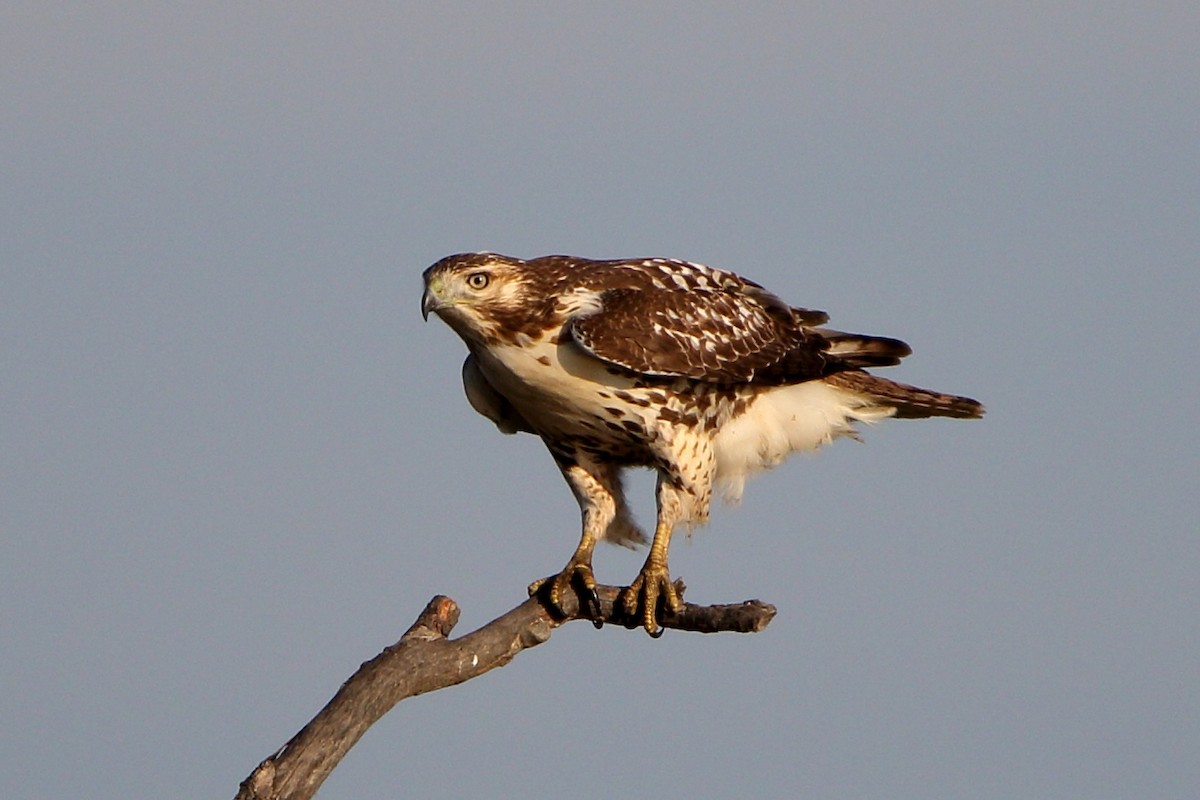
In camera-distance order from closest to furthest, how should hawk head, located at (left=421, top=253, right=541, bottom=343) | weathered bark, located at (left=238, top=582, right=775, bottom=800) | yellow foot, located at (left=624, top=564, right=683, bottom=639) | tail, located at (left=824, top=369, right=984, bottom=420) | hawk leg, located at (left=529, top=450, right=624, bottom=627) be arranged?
weathered bark, located at (left=238, top=582, right=775, bottom=800) → hawk head, located at (left=421, top=253, right=541, bottom=343) → yellow foot, located at (left=624, top=564, right=683, bottom=639) → hawk leg, located at (left=529, top=450, right=624, bottom=627) → tail, located at (left=824, top=369, right=984, bottom=420)

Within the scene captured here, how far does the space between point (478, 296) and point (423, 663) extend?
2.17 metres

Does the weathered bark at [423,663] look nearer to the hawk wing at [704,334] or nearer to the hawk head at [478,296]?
the hawk wing at [704,334]

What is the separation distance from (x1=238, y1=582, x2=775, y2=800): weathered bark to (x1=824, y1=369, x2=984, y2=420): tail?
1.93 meters

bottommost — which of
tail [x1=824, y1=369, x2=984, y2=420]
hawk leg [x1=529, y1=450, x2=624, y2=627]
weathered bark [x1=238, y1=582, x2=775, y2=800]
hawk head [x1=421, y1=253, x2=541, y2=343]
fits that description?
weathered bark [x1=238, y1=582, x2=775, y2=800]

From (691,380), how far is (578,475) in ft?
2.97

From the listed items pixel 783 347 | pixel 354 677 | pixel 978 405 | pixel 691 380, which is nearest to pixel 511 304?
pixel 691 380

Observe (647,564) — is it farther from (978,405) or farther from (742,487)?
(978,405)

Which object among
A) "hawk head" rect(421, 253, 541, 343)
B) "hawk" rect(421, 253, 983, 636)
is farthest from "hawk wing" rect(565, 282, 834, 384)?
"hawk head" rect(421, 253, 541, 343)

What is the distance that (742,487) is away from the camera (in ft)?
33.5

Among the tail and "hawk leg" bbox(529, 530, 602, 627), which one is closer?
"hawk leg" bbox(529, 530, 602, 627)

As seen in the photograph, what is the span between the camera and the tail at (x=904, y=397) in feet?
34.9

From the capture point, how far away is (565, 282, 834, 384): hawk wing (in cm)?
902

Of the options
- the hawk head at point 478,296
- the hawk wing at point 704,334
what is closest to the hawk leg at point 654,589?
the hawk wing at point 704,334

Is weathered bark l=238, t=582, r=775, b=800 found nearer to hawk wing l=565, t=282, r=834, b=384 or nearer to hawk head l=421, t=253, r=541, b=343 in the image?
hawk wing l=565, t=282, r=834, b=384
